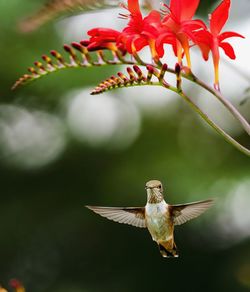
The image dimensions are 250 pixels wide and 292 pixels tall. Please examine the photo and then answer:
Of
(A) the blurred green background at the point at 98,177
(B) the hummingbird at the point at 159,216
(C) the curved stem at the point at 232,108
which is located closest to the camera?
(C) the curved stem at the point at 232,108

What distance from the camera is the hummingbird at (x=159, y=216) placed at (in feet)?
4.43

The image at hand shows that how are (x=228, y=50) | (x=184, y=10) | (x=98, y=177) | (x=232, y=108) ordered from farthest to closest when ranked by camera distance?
(x=98, y=177) → (x=228, y=50) → (x=184, y=10) → (x=232, y=108)

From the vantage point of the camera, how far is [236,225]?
14.0 feet

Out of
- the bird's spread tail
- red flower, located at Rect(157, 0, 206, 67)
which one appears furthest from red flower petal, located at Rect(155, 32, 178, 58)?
the bird's spread tail

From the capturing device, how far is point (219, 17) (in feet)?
4.26

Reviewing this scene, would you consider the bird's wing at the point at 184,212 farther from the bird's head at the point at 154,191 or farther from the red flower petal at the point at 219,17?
the red flower petal at the point at 219,17

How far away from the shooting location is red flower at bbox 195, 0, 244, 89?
128 cm

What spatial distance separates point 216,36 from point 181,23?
94mm

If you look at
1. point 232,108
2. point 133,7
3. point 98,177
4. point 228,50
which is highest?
point 133,7

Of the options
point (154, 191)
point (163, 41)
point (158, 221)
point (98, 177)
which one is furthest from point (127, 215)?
point (98, 177)

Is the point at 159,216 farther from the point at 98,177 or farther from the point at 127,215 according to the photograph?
the point at 98,177

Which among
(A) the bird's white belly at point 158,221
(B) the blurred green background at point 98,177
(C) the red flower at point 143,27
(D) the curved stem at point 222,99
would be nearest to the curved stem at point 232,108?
(D) the curved stem at point 222,99

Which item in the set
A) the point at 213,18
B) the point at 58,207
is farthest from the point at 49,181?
the point at 213,18

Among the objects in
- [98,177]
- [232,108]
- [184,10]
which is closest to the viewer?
[232,108]
